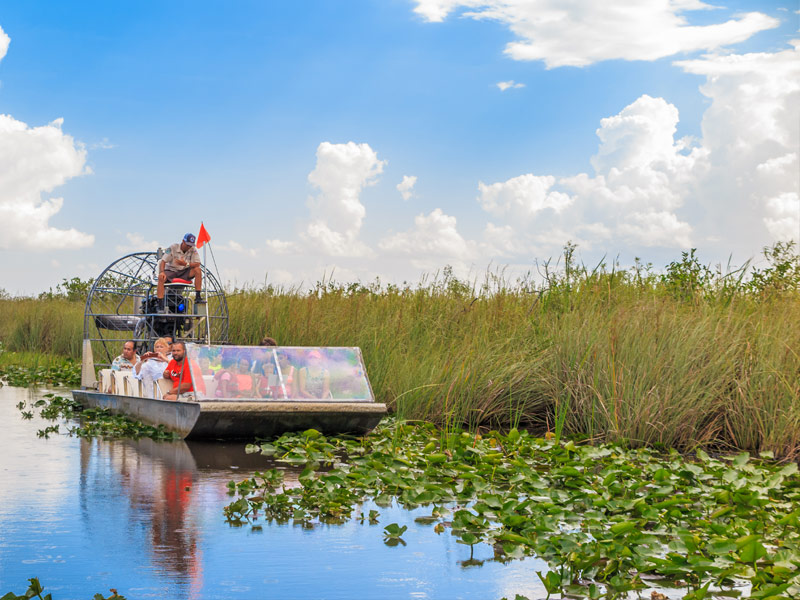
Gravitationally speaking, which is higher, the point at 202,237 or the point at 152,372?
the point at 202,237

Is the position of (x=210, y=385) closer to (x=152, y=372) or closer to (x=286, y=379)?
(x=286, y=379)

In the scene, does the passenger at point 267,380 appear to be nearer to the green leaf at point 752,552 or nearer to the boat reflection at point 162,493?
the boat reflection at point 162,493

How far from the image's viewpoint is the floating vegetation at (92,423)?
12.7 metres

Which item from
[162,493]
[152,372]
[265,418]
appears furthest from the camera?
[152,372]

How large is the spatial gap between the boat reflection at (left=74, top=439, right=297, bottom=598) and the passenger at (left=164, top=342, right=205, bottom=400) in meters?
0.75

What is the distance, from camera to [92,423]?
45.6 feet

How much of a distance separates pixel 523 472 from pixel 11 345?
86.1 ft

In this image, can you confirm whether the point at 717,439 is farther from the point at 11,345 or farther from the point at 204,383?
the point at 11,345

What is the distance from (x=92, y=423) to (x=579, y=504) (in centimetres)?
866

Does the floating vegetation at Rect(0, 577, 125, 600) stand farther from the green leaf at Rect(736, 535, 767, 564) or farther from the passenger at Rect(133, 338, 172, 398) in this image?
the passenger at Rect(133, 338, 172, 398)

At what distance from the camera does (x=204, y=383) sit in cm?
1165

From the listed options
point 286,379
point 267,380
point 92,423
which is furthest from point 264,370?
point 92,423

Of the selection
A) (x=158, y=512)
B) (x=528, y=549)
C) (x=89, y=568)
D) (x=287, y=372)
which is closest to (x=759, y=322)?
(x=287, y=372)

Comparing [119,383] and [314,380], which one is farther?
[119,383]
